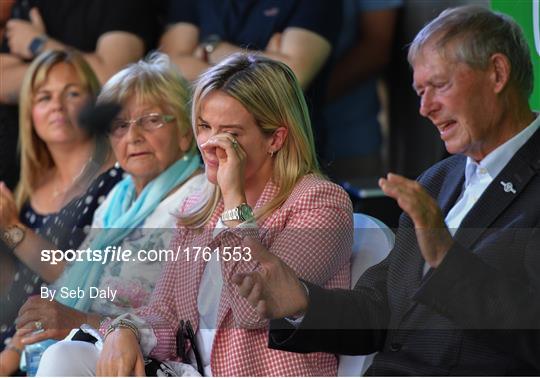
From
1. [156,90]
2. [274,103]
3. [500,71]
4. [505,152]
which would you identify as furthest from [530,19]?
[156,90]

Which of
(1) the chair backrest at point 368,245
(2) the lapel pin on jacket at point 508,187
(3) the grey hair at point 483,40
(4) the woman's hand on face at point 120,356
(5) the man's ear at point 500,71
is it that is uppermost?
(3) the grey hair at point 483,40

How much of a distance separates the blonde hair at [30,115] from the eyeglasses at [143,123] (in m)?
0.19

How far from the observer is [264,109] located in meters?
2.11

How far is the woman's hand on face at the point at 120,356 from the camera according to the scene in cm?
206

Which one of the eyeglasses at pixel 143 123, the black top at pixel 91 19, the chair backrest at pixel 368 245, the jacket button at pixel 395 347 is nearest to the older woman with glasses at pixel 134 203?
the eyeglasses at pixel 143 123

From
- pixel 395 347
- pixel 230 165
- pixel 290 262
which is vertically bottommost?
pixel 395 347

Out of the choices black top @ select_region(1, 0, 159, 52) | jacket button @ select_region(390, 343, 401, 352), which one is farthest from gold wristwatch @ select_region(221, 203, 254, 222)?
black top @ select_region(1, 0, 159, 52)

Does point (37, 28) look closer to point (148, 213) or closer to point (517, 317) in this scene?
point (148, 213)

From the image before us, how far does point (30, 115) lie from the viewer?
2.68 m

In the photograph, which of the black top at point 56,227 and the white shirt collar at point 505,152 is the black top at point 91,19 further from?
the white shirt collar at point 505,152

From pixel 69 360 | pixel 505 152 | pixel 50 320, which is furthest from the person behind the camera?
pixel 50 320

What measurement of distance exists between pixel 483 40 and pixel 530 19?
24cm

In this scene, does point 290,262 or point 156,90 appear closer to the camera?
point 290,262

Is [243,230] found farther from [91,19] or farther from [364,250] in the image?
[91,19]
